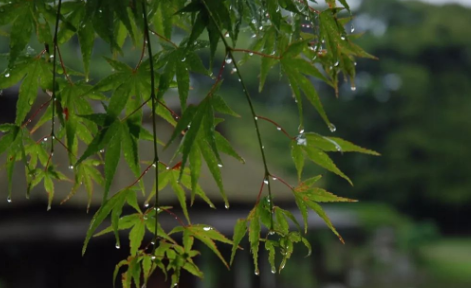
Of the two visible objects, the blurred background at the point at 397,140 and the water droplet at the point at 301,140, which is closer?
the water droplet at the point at 301,140

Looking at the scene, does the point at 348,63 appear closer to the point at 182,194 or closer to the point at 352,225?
the point at 182,194

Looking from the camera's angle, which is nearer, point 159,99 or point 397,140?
point 159,99

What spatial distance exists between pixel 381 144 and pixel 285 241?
1373 cm

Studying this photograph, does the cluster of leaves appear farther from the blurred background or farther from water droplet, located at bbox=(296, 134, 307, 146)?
the blurred background

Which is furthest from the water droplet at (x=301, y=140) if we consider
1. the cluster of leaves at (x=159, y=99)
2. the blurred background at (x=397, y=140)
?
the blurred background at (x=397, y=140)

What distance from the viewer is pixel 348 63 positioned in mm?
768

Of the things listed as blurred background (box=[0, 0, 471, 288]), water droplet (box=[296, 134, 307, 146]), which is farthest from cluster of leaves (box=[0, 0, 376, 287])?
blurred background (box=[0, 0, 471, 288])

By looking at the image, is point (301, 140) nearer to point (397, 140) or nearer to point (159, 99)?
point (159, 99)

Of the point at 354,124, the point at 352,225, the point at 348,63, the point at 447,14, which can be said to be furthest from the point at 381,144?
the point at 348,63

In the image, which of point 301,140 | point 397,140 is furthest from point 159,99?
point 397,140

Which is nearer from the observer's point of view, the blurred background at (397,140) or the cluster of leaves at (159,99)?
the cluster of leaves at (159,99)

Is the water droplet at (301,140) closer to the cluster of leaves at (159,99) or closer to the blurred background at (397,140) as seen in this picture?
the cluster of leaves at (159,99)

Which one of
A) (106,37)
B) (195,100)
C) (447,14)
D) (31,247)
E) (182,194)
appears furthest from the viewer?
(447,14)

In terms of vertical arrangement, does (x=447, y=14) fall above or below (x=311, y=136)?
above
